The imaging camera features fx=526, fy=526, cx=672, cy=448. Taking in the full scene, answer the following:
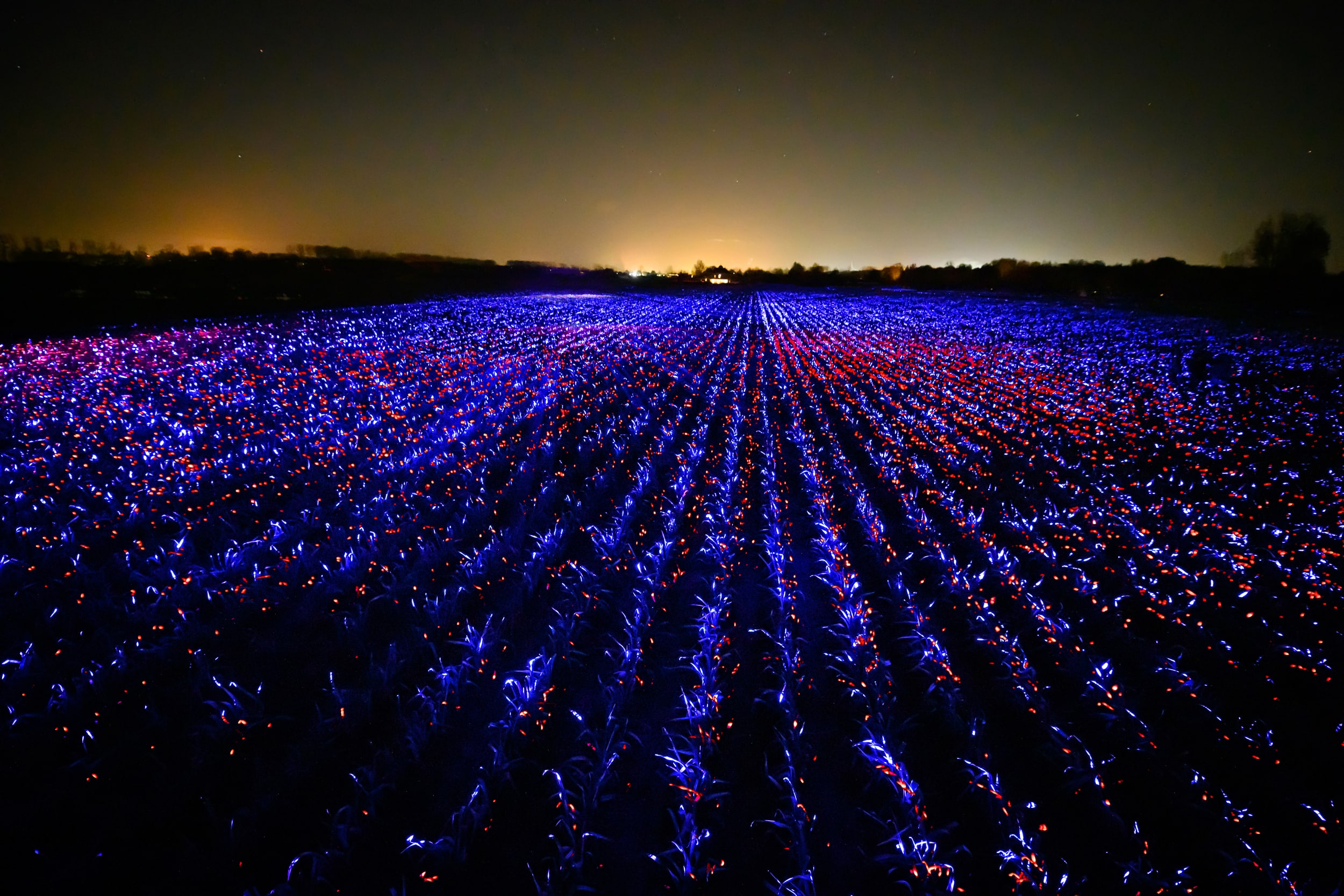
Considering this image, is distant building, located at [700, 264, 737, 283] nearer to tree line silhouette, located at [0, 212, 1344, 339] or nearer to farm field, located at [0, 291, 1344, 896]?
tree line silhouette, located at [0, 212, 1344, 339]

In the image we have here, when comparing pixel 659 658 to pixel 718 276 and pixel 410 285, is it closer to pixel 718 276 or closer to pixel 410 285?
pixel 410 285

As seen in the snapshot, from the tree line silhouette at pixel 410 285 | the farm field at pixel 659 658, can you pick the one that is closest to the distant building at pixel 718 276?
the tree line silhouette at pixel 410 285

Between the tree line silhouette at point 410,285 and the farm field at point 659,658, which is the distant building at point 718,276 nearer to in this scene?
the tree line silhouette at point 410,285

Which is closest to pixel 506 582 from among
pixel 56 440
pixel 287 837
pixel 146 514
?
pixel 287 837

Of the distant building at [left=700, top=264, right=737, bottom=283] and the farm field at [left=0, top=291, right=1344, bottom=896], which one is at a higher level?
the distant building at [left=700, top=264, right=737, bottom=283]

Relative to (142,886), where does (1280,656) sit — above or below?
above

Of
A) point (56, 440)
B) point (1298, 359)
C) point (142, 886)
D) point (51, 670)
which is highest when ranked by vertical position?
point (1298, 359)

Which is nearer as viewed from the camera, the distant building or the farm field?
the farm field

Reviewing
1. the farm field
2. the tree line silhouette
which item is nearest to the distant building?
the tree line silhouette

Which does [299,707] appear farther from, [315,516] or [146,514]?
[146,514]
